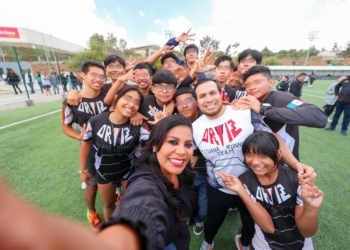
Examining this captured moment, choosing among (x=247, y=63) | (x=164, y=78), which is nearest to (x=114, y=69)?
(x=164, y=78)

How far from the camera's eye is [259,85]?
2117mm

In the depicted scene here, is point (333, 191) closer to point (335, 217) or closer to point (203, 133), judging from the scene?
point (335, 217)

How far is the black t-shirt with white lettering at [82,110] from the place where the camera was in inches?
98.9

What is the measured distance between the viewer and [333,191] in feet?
10.3

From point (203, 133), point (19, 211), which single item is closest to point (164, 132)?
point (203, 133)

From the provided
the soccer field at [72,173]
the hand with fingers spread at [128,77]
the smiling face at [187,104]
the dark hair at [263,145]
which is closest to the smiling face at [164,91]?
the smiling face at [187,104]

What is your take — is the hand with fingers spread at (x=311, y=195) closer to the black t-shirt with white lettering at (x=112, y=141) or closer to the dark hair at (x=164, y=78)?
the black t-shirt with white lettering at (x=112, y=141)

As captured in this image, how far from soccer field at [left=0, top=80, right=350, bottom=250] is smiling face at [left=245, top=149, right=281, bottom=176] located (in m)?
1.31

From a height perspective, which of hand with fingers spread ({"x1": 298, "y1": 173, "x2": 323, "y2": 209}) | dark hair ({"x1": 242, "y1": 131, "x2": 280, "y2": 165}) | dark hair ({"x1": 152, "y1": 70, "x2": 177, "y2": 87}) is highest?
dark hair ({"x1": 152, "y1": 70, "x2": 177, "y2": 87})

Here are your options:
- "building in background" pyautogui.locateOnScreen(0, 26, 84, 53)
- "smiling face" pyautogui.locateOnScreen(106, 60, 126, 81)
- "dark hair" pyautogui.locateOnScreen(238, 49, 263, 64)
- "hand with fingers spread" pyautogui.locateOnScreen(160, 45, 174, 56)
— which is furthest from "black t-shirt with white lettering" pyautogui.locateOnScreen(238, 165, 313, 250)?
"building in background" pyautogui.locateOnScreen(0, 26, 84, 53)

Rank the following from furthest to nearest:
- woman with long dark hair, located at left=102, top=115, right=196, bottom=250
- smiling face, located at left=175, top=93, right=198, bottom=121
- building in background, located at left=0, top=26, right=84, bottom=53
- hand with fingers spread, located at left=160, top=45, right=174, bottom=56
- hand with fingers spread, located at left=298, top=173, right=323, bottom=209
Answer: building in background, located at left=0, top=26, right=84, bottom=53 < hand with fingers spread, located at left=160, top=45, right=174, bottom=56 < smiling face, located at left=175, top=93, right=198, bottom=121 < hand with fingers spread, located at left=298, top=173, right=323, bottom=209 < woman with long dark hair, located at left=102, top=115, right=196, bottom=250

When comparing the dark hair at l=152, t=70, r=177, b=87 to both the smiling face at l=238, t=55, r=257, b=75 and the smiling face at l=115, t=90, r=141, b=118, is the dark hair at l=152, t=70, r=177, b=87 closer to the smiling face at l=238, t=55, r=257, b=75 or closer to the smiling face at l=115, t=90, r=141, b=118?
the smiling face at l=115, t=90, r=141, b=118

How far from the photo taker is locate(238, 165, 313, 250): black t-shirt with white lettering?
5.11 feet

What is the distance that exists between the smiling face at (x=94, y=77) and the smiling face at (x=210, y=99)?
5.12 feet
